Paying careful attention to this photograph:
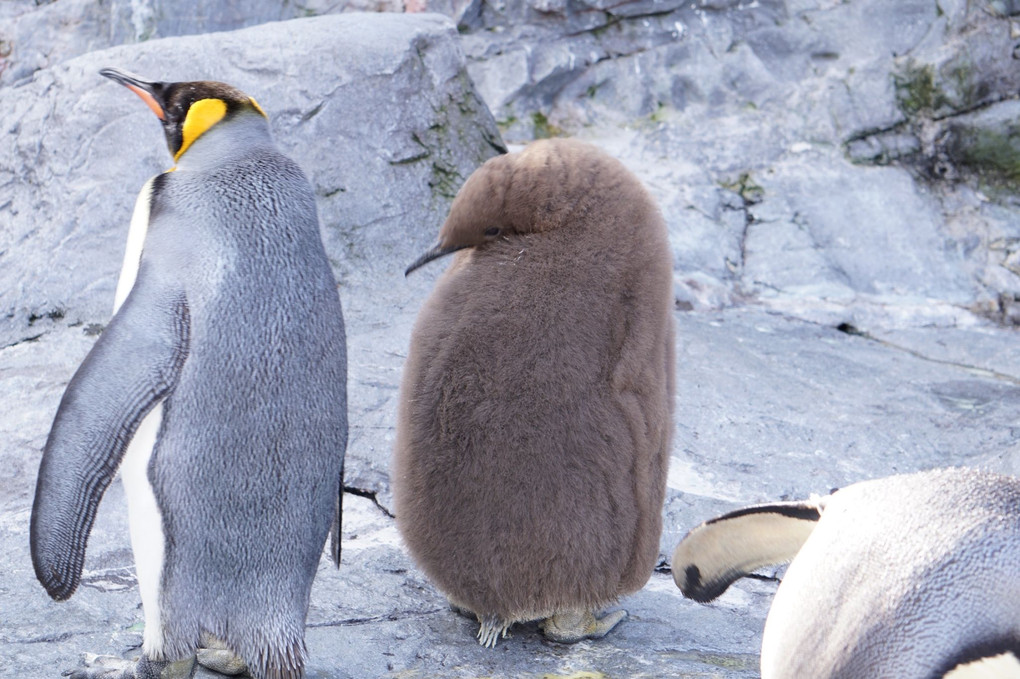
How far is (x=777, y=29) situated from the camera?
5582mm

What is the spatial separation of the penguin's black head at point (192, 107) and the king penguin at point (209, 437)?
0.16 m

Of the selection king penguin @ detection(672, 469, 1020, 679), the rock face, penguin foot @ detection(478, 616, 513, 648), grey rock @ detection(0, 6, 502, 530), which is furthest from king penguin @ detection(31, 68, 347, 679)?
the rock face

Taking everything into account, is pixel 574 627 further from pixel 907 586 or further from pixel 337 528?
pixel 907 586

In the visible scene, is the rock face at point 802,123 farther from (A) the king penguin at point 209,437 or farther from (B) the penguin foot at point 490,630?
(A) the king penguin at point 209,437

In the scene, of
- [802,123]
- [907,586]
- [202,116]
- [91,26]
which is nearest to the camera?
[907,586]

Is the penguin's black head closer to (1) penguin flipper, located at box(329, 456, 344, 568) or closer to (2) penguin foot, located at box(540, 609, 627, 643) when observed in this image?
(1) penguin flipper, located at box(329, 456, 344, 568)

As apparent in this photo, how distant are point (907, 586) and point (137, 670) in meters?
1.25

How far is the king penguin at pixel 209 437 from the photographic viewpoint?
180 cm

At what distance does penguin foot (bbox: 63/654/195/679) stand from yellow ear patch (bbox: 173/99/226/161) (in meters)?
0.94

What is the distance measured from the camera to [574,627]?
7.16ft

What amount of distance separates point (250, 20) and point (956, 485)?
4.63 m

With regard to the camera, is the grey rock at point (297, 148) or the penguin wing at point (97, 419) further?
the grey rock at point (297, 148)

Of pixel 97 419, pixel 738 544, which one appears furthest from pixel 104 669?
pixel 738 544

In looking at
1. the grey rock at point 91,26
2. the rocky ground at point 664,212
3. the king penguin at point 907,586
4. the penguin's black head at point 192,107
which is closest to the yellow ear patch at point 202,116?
the penguin's black head at point 192,107
